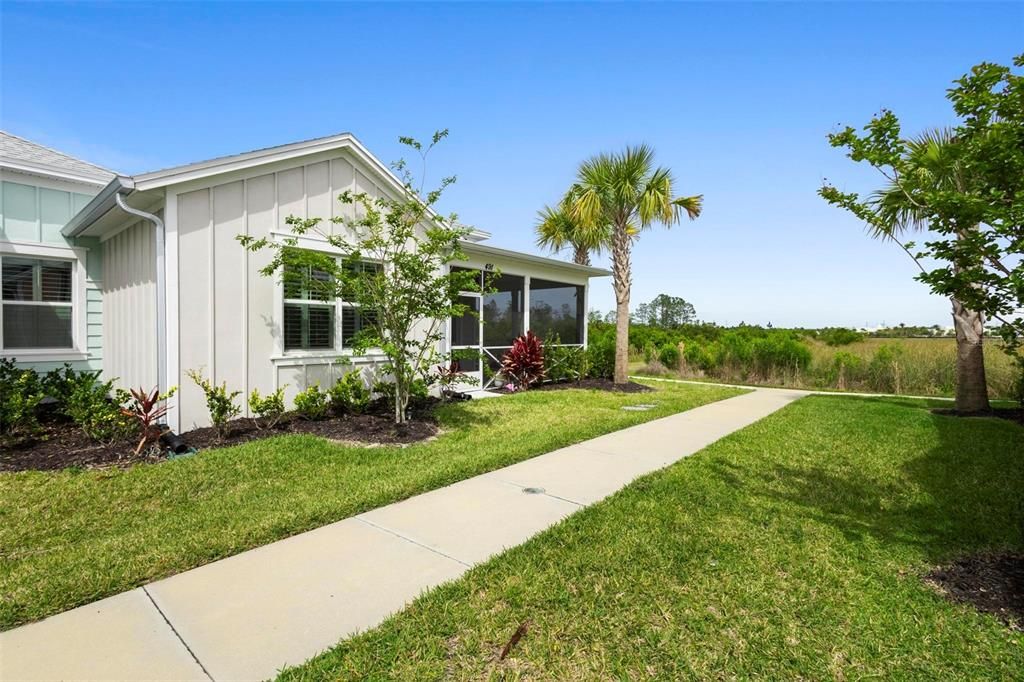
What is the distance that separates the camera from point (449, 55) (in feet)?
30.2

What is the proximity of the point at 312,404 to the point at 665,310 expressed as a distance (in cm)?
3908

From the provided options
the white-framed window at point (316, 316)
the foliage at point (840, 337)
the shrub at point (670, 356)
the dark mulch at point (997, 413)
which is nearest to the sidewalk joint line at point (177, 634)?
the white-framed window at point (316, 316)

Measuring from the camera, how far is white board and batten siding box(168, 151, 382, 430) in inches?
239

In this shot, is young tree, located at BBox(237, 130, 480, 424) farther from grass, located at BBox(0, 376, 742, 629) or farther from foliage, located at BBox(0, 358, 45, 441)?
foliage, located at BBox(0, 358, 45, 441)

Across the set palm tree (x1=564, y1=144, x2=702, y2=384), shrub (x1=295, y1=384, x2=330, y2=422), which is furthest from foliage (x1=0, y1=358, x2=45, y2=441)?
palm tree (x1=564, y1=144, x2=702, y2=384)

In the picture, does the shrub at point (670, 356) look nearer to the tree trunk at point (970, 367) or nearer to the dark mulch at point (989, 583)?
the tree trunk at point (970, 367)

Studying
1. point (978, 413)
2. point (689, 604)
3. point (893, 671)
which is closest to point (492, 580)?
point (689, 604)

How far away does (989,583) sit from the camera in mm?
2914

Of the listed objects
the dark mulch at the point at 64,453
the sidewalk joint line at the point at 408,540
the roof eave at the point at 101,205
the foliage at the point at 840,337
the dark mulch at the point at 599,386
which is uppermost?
the roof eave at the point at 101,205

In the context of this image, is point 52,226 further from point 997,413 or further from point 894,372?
point 894,372

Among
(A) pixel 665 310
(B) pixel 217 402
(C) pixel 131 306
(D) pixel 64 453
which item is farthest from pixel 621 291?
(A) pixel 665 310

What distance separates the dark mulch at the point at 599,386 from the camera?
12.0 m

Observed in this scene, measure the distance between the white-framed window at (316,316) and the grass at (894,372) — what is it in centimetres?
1241

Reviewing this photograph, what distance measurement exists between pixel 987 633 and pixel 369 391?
278 inches
